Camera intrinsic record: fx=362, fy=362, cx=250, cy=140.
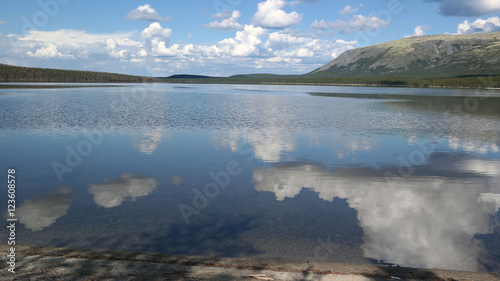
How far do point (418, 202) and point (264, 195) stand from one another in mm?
6528

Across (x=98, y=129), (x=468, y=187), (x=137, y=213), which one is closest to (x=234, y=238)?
(x=137, y=213)

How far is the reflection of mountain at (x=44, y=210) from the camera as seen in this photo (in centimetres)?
1216

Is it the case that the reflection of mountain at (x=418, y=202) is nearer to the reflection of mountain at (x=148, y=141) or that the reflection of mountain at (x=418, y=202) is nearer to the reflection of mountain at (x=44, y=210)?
the reflection of mountain at (x=44, y=210)

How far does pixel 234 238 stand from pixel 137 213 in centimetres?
414

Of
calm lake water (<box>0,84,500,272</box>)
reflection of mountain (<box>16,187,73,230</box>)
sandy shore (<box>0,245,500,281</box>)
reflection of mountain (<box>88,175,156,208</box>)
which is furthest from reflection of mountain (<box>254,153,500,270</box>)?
reflection of mountain (<box>16,187,73,230</box>)

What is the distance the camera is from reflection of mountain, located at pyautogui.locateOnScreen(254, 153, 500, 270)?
10844 millimetres

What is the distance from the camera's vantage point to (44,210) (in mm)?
13359

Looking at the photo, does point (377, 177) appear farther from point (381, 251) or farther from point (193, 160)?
point (193, 160)

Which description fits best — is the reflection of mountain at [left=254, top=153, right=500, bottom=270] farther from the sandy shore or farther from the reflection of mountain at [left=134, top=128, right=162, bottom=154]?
the reflection of mountain at [left=134, top=128, right=162, bottom=154]

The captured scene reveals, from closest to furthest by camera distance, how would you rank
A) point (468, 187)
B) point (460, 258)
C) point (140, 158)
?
point (460, 258)
point (468, 187)
point (140, 158)

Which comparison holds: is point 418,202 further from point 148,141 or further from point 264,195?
point 148,141

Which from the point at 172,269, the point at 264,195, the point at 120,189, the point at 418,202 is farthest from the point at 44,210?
the point at 418,202

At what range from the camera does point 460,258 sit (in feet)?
34.2

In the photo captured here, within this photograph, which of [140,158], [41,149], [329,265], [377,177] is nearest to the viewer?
[329,265]
